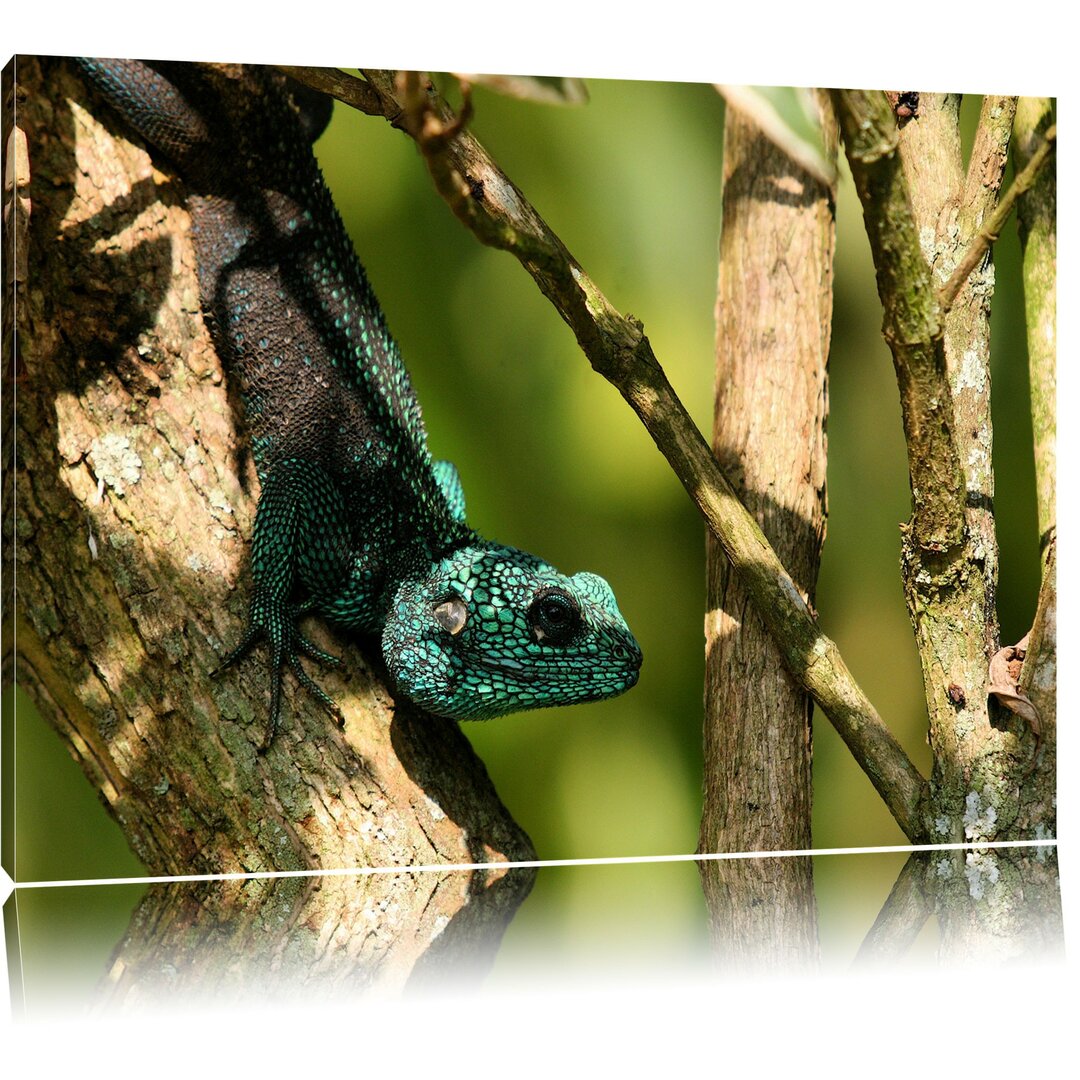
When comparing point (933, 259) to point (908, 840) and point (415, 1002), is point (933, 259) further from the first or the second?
point (415, 1002)

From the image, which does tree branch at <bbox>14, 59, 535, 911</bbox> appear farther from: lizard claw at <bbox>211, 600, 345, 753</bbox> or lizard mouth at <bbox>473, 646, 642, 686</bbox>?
lizard mouth at <bbox>473, 646, 642, 686</bbox>

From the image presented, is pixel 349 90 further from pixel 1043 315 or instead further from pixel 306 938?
pixel 1043 315

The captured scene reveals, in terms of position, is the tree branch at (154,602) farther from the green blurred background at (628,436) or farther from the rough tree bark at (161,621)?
the green blurred background at (628,436)

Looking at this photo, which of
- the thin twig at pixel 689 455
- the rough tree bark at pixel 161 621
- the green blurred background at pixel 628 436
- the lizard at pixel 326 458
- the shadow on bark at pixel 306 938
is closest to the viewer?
the shadow on bark at pixel 306 938

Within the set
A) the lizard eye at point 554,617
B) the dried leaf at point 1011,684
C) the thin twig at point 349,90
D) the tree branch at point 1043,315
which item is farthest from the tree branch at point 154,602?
the tree branch at point 1043,315

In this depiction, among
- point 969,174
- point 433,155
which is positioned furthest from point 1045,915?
point 433,155

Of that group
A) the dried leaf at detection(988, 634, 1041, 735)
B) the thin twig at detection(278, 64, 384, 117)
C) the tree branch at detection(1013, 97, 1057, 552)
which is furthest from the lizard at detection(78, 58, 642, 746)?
the tree branch at detection(1013, 97, 1057, 552)
